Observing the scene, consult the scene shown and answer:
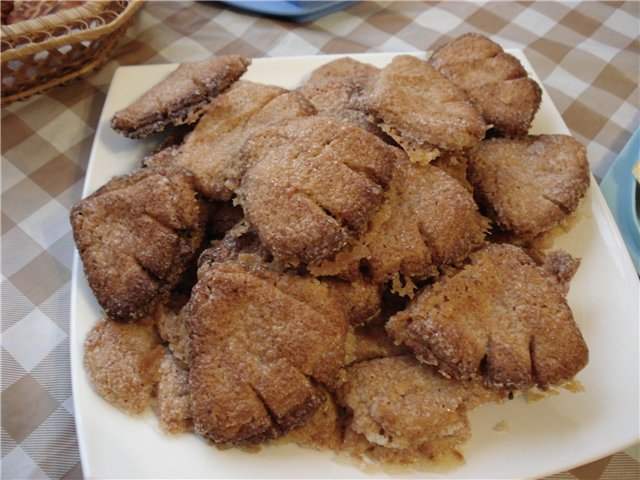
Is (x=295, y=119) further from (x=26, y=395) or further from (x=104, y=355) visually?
(x=26, y=395)

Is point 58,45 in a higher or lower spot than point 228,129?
higher

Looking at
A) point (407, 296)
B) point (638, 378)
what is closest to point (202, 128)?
point (407, 296)

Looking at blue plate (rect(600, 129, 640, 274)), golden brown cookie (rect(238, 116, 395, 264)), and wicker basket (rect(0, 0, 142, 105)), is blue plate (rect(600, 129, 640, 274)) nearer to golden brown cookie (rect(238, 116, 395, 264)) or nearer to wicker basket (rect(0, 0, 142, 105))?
golden brown cookie (rect(238, 116, 395, 264))

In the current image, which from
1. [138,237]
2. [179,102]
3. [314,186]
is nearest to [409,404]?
[314,186]

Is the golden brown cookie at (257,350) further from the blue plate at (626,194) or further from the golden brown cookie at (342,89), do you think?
the blue plate at (626,194)

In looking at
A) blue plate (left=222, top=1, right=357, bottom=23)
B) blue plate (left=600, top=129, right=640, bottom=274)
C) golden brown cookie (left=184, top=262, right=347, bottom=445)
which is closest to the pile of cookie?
golden brown cookie (left=184, top=262, right=347, bottom=445)

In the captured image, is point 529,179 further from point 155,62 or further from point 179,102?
point 155,62

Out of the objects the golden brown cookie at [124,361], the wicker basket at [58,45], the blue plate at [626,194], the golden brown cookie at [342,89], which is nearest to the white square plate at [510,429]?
the golden brown cookie at [124,361]
